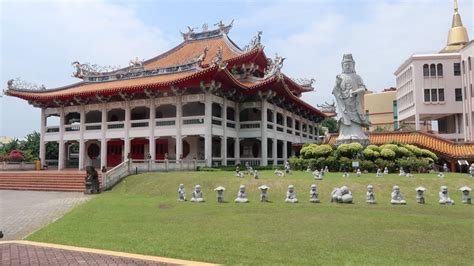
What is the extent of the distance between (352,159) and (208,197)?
33.9 ft

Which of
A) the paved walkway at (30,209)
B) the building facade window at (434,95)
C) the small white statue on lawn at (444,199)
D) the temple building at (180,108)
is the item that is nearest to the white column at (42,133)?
the temple building at (180,108)

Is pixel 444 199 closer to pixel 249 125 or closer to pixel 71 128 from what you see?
pixel 249 125

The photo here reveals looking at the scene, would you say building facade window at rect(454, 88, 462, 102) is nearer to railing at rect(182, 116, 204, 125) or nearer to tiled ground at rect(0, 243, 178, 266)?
railing at rect(182, 116, 204, 125)

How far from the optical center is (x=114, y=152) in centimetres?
3762

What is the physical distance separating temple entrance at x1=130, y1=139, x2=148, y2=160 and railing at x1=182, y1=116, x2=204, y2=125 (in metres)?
5.70

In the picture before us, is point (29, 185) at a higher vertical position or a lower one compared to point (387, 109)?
lower

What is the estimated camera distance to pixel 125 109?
34.6m

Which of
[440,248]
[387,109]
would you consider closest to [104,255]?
[440,248]

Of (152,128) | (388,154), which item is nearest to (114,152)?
(152,128)

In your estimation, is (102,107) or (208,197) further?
(102,107)

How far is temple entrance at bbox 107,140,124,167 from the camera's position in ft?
122

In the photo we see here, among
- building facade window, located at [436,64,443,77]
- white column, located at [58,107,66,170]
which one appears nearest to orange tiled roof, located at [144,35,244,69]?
white column, located at [58,107,66,170]

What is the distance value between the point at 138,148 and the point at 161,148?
224cm

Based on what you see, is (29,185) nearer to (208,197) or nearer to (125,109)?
(125,109)
